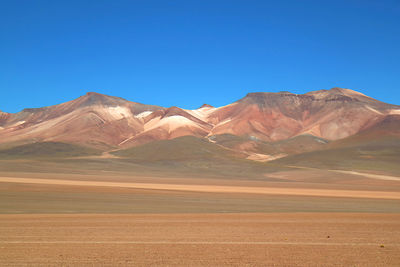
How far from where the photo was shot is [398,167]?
10994 cm

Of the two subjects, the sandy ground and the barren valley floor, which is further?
the barren valley floor

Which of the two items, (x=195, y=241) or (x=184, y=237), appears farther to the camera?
(x=184, y=237)

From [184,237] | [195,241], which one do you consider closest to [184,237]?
[184,237]

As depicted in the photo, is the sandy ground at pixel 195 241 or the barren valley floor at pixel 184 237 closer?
the sandy ground at pixel 195 241

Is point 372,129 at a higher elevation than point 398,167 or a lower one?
higher

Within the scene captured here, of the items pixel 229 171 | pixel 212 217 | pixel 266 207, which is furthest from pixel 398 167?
pixel 212 217

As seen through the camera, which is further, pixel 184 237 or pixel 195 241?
pixel 184 237

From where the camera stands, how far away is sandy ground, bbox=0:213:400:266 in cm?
1270

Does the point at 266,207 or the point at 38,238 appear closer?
the point at 38,238

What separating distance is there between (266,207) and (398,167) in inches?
3524

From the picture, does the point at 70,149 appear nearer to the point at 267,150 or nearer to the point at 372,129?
the point at 267,150

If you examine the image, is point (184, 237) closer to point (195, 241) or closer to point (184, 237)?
point (184, 237)

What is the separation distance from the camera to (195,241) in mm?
15859

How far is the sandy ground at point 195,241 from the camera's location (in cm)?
1270
